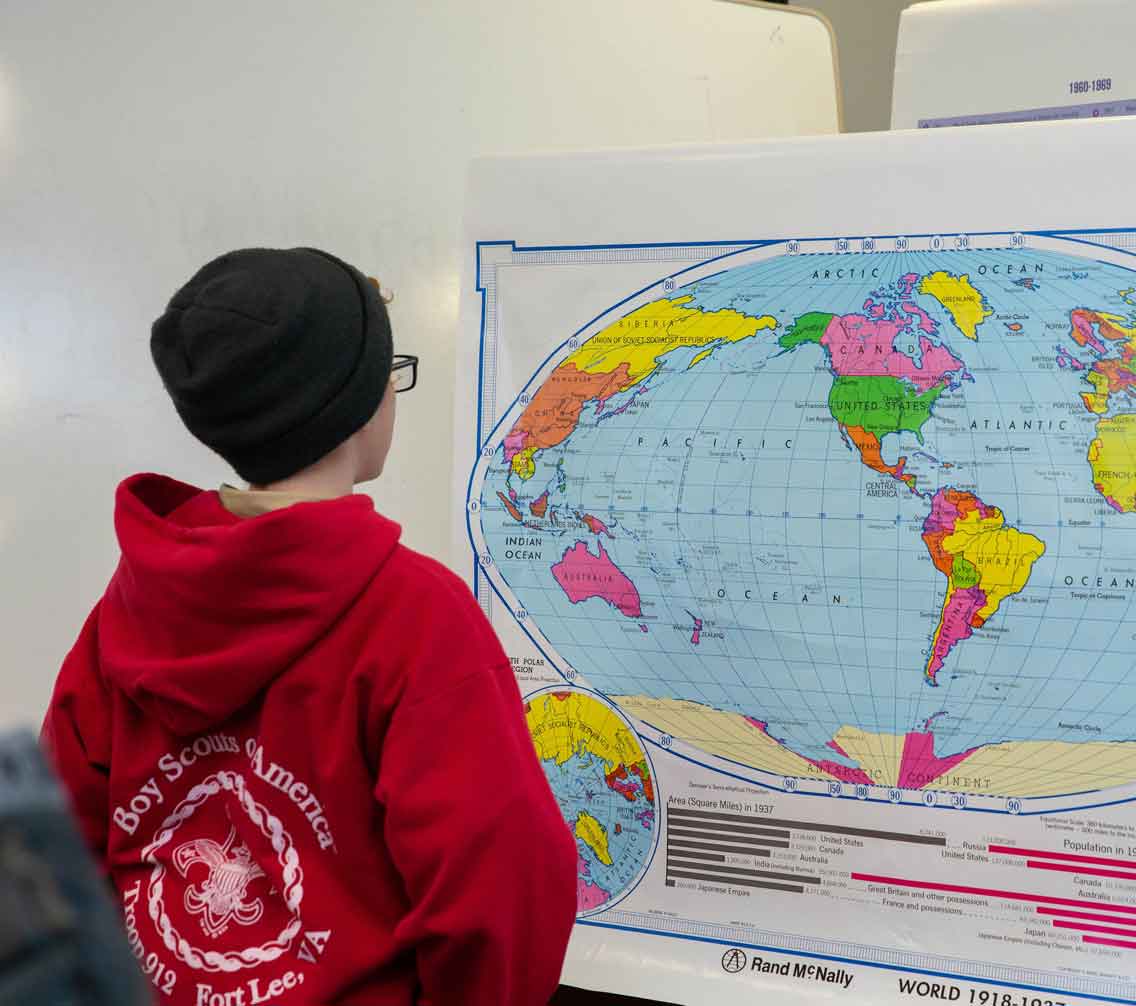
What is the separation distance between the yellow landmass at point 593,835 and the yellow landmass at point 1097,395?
2.30 ft

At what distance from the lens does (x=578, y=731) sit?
53.4 inches

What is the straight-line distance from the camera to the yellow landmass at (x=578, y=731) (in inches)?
52.6

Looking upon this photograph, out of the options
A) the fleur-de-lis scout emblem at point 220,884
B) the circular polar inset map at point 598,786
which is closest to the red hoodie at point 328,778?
the fleur-de-lis scout emblem at point 220,884

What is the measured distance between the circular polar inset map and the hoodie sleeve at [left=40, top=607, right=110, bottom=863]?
502mm

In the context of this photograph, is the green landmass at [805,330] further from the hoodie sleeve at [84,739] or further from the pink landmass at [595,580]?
the hoodie sleeve at [84,739]

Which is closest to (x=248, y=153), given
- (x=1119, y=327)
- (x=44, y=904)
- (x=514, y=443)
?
(x=514, y=443)

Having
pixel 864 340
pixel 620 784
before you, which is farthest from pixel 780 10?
pixel 620 784

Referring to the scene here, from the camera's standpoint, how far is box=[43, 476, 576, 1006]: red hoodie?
826mm

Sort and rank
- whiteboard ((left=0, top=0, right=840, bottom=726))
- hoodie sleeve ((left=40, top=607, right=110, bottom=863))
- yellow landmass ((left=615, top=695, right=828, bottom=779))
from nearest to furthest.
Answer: hoodie sleeve ((left=40, top=607, right=110, bottom=863)) → yellow landmass ((left=615, top=695, right=828, bottom=779)) → whiteboard ((left=0, top=0, right=840, bottom=726))

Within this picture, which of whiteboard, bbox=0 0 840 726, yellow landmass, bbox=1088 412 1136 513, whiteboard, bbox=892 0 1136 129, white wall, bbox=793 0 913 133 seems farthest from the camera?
white wall, bbox=793 0 913 133

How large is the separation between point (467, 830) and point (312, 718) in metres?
0.14

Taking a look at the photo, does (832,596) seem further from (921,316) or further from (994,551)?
(921,316)

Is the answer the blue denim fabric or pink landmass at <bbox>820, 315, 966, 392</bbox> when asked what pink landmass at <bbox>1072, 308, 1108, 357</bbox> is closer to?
pink landmass at <bbox>820, 315, 966, 392</bbox>

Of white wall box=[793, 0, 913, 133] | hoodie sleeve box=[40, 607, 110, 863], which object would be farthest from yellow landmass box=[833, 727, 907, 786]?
white wall box=[793, 0, 913, 133]
